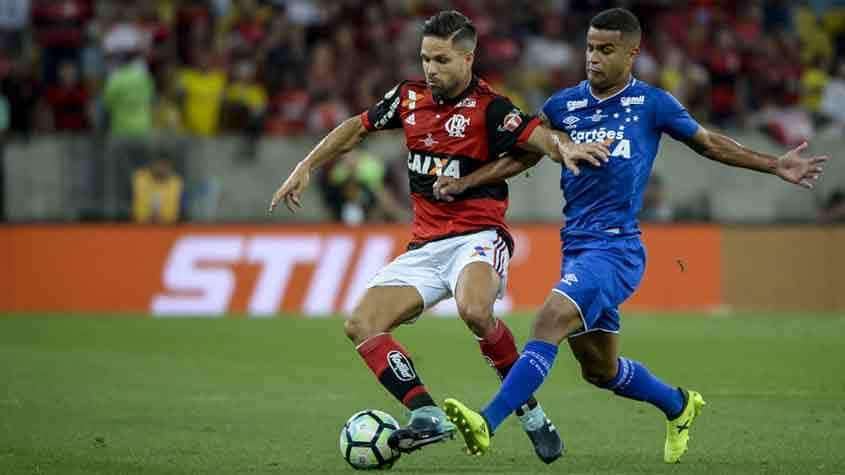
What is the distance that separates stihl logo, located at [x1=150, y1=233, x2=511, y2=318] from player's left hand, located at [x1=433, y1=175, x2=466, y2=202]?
1135 centimetres

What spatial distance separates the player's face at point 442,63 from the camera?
8.11m

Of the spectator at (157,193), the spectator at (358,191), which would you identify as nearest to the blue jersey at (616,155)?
the spectator at (358,191)

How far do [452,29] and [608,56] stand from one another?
817 millimetres

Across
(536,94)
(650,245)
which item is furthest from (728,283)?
(536,94)

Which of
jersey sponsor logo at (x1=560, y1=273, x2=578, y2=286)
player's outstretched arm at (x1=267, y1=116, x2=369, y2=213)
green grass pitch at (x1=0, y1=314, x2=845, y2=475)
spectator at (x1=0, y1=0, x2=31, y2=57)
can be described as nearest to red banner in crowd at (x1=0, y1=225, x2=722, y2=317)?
green grass pitch at (x1=0, y1=314, x2=845, y2=475)

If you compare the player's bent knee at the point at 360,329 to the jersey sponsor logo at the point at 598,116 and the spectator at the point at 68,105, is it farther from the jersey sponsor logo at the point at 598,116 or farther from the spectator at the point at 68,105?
the spectator at the point at 68,105

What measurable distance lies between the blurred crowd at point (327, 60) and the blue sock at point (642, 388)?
12.2 meters

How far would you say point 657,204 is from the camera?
66.4 feet

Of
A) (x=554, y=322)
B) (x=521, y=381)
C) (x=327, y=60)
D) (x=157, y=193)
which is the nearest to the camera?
(x=521, y=381)

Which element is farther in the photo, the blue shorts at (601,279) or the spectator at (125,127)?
the spectator at (125,127)

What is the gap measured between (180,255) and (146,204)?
97 centimetres

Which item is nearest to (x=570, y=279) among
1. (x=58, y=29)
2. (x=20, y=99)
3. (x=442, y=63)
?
(x=442, y=63)

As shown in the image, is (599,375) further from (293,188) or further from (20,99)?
(20,99)

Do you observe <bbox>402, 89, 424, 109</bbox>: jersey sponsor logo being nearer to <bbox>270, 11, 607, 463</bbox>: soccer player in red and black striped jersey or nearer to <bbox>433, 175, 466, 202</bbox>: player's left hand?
<bbox>270, 11, 607, 463</bbox>: soccer player in red and black striped jersey
